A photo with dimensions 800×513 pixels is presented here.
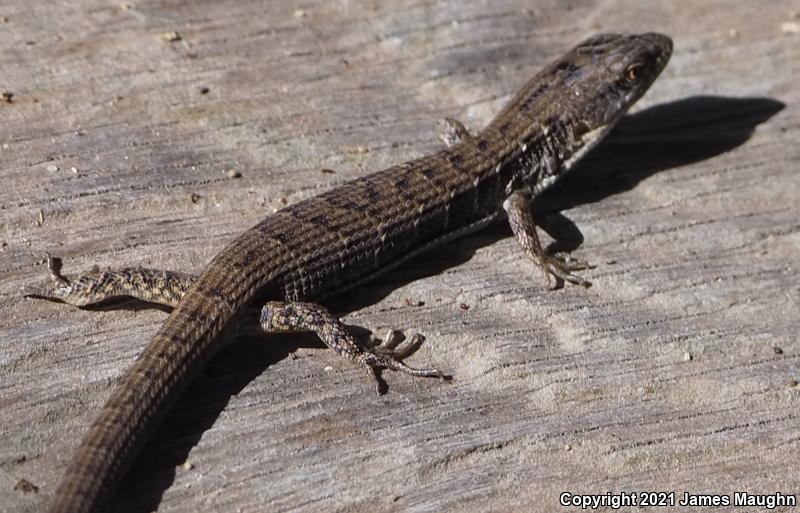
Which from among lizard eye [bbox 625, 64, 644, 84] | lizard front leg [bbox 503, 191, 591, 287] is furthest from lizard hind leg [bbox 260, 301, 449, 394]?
lizard eye [bbox 625, 64, 644, 84]

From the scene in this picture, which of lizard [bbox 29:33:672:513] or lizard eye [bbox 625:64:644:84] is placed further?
lizard eye [bbox 625:64:644:84]

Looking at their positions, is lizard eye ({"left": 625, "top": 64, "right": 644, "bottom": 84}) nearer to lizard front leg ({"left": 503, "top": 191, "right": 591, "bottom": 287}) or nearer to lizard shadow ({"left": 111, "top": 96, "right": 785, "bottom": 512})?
lizard shadow ({"left": 111, "top": 96, "right": 785, "bottom": 512})

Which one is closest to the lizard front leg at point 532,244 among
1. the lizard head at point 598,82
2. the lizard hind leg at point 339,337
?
the lizard head at point 598,82

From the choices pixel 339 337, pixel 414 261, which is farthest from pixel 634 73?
pixel 339 337

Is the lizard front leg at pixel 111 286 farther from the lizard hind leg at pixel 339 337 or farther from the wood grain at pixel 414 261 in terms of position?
the lizard hind leg at pixel 339 337

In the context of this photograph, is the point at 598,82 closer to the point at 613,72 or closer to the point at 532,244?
the point at 613,72

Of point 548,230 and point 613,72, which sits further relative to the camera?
point 613,72
